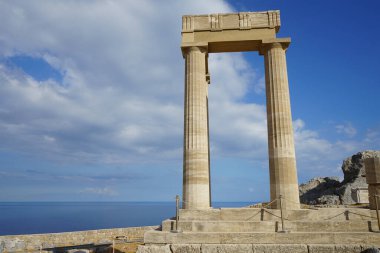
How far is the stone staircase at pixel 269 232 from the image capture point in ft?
39.4

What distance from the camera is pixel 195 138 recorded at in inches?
694

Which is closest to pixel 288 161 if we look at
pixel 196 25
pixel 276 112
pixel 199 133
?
pixel 276 112

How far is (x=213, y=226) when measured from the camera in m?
13.8

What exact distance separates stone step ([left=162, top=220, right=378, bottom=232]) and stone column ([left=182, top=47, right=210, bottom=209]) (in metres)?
2.91

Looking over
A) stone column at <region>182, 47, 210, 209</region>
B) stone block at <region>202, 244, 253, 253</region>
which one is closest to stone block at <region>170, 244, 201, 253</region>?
stone block at <region>202, 244, 253, 253</region>

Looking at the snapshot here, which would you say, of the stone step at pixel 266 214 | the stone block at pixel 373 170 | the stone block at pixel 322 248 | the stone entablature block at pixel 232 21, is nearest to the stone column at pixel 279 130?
the stone step at pixel 266 214

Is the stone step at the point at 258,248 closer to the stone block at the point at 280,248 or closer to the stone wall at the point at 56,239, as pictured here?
the stone block at the point at 280,248

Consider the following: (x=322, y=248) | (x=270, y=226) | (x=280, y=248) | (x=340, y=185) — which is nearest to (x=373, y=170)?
(x=322, y=248)

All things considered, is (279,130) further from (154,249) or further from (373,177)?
(154,249)

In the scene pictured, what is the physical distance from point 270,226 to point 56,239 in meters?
15.9

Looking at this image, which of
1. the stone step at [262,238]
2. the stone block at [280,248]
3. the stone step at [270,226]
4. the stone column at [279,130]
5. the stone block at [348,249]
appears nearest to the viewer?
the stone block at [348,249]

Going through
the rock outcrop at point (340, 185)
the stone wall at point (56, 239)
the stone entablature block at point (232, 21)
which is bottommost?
the stone wall at point (56, 239)

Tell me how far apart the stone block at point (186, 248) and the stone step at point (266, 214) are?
8.88 feet

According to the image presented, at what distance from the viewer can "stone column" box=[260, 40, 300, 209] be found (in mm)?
16172
